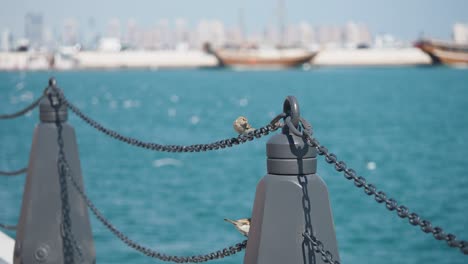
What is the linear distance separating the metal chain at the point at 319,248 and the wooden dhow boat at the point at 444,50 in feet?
431

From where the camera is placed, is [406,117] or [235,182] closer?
[235,182]

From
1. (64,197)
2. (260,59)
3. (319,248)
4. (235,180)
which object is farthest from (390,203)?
(260,59)

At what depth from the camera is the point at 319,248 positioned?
3150mm

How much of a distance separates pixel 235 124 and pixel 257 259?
752 mm

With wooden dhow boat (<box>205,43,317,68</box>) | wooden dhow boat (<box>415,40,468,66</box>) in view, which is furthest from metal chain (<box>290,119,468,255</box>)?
wooden dhow boat (<box>205,43,317,68</box>)

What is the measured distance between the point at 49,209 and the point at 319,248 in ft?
8.37

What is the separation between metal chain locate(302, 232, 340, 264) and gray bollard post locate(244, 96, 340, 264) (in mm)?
17

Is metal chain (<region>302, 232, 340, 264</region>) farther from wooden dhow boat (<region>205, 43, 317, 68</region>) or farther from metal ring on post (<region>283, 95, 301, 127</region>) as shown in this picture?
wooden dhow boat (<region>205, 43, 317, 68</region>)

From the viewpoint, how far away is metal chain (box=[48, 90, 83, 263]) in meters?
5.20

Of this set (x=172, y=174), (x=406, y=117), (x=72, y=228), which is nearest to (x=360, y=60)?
(x=406, y=117)

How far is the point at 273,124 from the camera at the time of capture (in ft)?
11.0

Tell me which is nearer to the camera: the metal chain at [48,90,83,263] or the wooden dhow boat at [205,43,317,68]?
the metal chain at [48,90,83,263]

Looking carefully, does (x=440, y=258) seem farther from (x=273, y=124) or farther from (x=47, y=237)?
(x=273, y=124)

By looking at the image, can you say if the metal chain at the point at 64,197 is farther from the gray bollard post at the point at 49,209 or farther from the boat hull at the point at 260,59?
the boat hull at the point at 260,59
